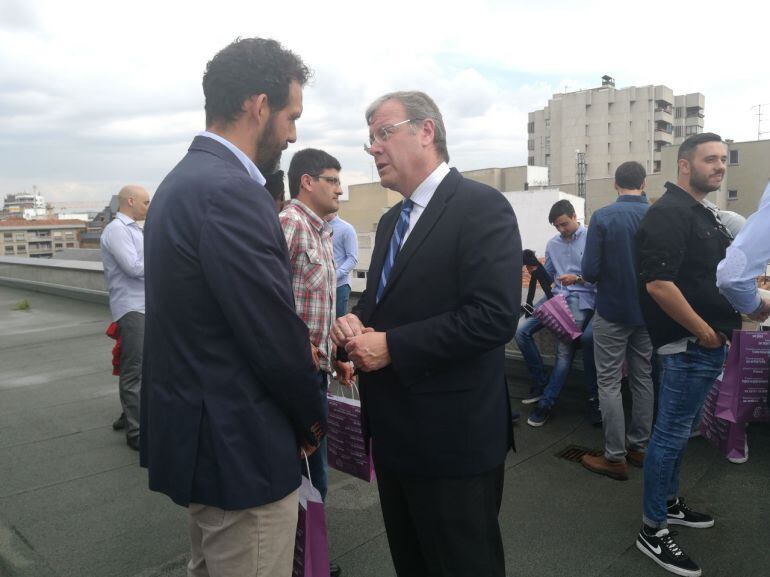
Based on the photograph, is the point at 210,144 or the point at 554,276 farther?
the point at 554,276

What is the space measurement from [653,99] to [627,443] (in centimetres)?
8404

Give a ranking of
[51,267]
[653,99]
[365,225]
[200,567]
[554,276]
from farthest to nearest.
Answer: [653,99], [365,225], [51,267], [554,276], [200,567]

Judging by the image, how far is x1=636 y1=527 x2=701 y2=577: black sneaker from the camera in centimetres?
274

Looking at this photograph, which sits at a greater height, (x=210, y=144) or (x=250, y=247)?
(x=210, y=144)

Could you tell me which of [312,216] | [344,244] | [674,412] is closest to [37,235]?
[344,244]

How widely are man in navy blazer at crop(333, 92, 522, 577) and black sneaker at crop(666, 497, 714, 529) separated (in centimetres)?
166

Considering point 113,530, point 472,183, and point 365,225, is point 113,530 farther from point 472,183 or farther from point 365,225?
point 365,225

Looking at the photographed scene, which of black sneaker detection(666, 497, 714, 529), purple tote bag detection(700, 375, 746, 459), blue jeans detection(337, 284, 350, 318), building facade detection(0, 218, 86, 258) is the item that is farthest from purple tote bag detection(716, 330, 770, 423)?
building facade detection(0, 218, 86, 258)

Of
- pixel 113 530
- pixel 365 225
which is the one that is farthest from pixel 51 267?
pixel 365 225

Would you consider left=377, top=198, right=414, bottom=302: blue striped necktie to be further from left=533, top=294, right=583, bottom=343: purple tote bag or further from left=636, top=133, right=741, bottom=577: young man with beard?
left=533, top=294, right=583, bottom=343: purple tote bag

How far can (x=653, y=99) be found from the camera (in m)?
76.4

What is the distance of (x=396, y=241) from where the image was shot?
2133mm

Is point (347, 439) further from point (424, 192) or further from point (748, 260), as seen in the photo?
point (748, 260)

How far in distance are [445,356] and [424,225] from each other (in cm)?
44
